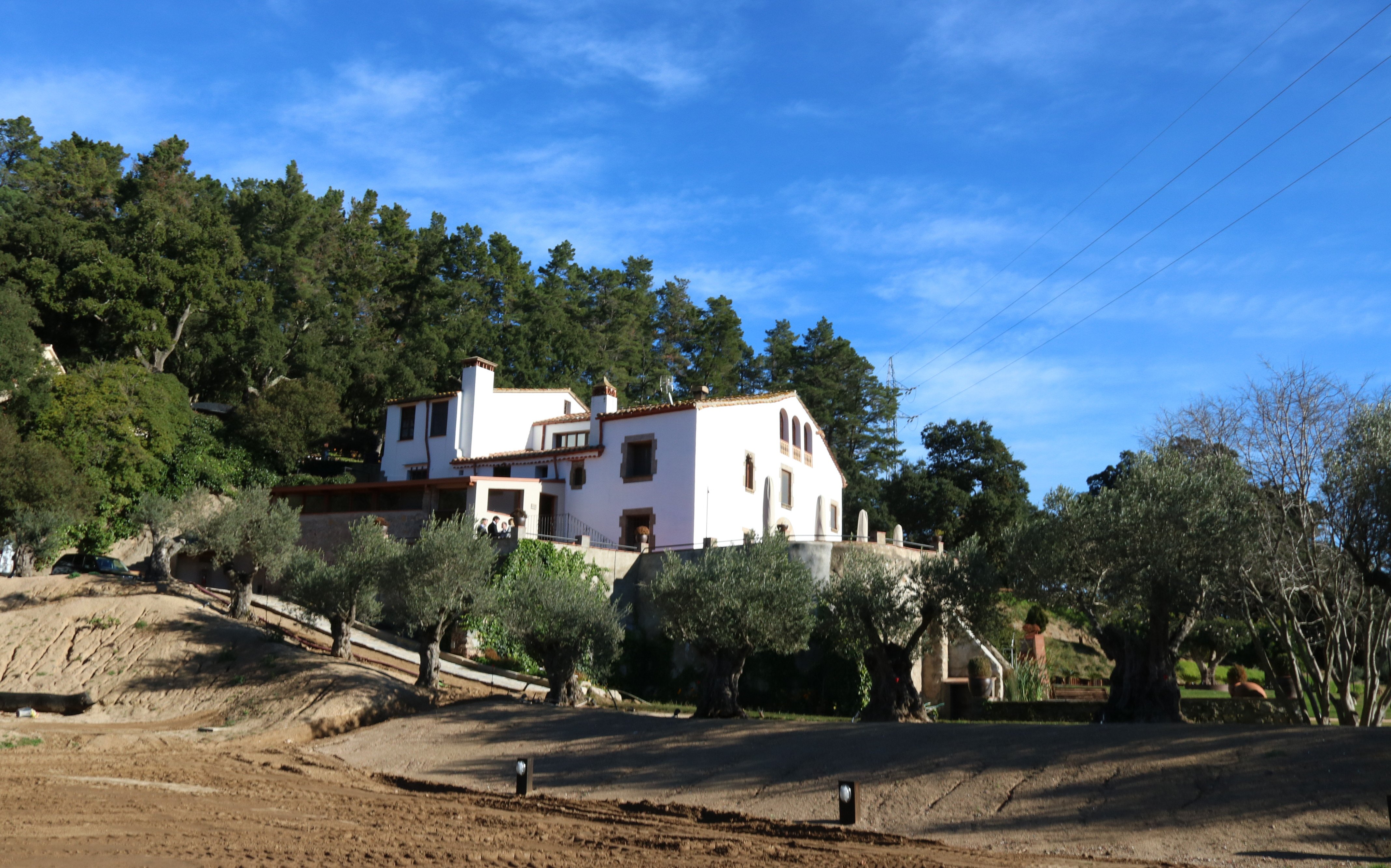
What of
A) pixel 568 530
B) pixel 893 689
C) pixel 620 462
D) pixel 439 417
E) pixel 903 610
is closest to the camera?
pixel 893 689

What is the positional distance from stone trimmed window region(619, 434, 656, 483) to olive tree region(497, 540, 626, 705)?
12.3 meters

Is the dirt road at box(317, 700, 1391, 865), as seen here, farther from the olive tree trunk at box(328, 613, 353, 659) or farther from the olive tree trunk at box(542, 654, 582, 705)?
the olive tree trunk at box(328, 613, 353, 659)

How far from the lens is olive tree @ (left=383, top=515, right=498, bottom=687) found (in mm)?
27547

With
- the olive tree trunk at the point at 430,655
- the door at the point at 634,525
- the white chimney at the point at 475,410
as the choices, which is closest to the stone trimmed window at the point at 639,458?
the door at the point at 634,525

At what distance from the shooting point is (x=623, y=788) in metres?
18.7

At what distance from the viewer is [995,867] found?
12.2 m

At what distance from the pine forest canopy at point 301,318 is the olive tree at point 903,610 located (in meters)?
Answer: 30.2

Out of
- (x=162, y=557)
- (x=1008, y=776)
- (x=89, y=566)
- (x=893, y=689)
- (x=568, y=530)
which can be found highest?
(x=568, y=530)

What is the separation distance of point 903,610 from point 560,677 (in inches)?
370

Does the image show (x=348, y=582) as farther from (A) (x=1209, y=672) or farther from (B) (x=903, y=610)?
(A) (x=1209, y=672)

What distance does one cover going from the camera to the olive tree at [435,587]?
2755 cm

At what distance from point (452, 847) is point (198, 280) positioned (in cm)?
4345

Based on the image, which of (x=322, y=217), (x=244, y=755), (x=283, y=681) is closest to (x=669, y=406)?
(x=283, y=681)

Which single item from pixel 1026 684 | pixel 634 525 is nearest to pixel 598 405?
pixel 634 525
